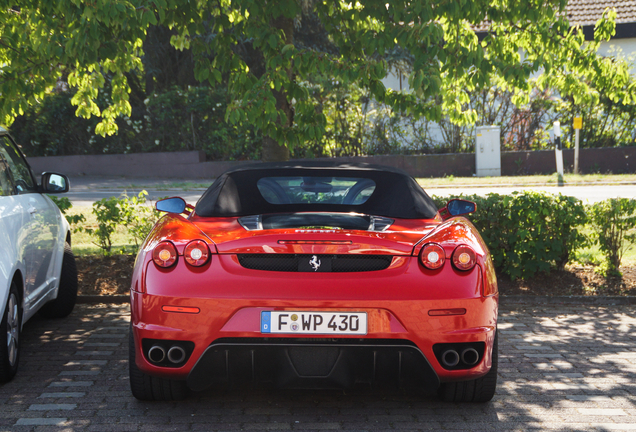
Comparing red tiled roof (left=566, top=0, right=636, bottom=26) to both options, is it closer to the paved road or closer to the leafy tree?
the paved road

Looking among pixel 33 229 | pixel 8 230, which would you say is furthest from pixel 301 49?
pixel 8 230

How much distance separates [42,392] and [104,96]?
21.1 metres

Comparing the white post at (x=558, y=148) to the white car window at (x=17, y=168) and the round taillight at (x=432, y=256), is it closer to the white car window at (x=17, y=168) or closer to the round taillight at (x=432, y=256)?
the white car window at (x=17, y=168)

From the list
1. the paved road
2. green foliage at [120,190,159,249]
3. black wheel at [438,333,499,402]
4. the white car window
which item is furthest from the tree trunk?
the paved road

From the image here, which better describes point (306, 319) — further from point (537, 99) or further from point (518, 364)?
point (537, 99)

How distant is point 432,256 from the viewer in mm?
3434

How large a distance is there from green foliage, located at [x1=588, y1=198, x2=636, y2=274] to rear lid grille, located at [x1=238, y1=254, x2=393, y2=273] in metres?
4.69

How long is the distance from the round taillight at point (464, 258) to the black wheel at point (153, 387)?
169cm

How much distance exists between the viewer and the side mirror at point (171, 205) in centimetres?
437

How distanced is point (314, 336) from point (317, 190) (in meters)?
1.50

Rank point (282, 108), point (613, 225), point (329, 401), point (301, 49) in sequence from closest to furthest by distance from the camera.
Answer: point (329, 401) < point (613, 225) < point (301, 49) < point (282, 108)

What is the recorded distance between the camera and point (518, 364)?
4.82 m

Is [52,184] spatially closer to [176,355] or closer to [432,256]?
Answer: [176,355]

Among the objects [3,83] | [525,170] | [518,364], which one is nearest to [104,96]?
[525,170]
